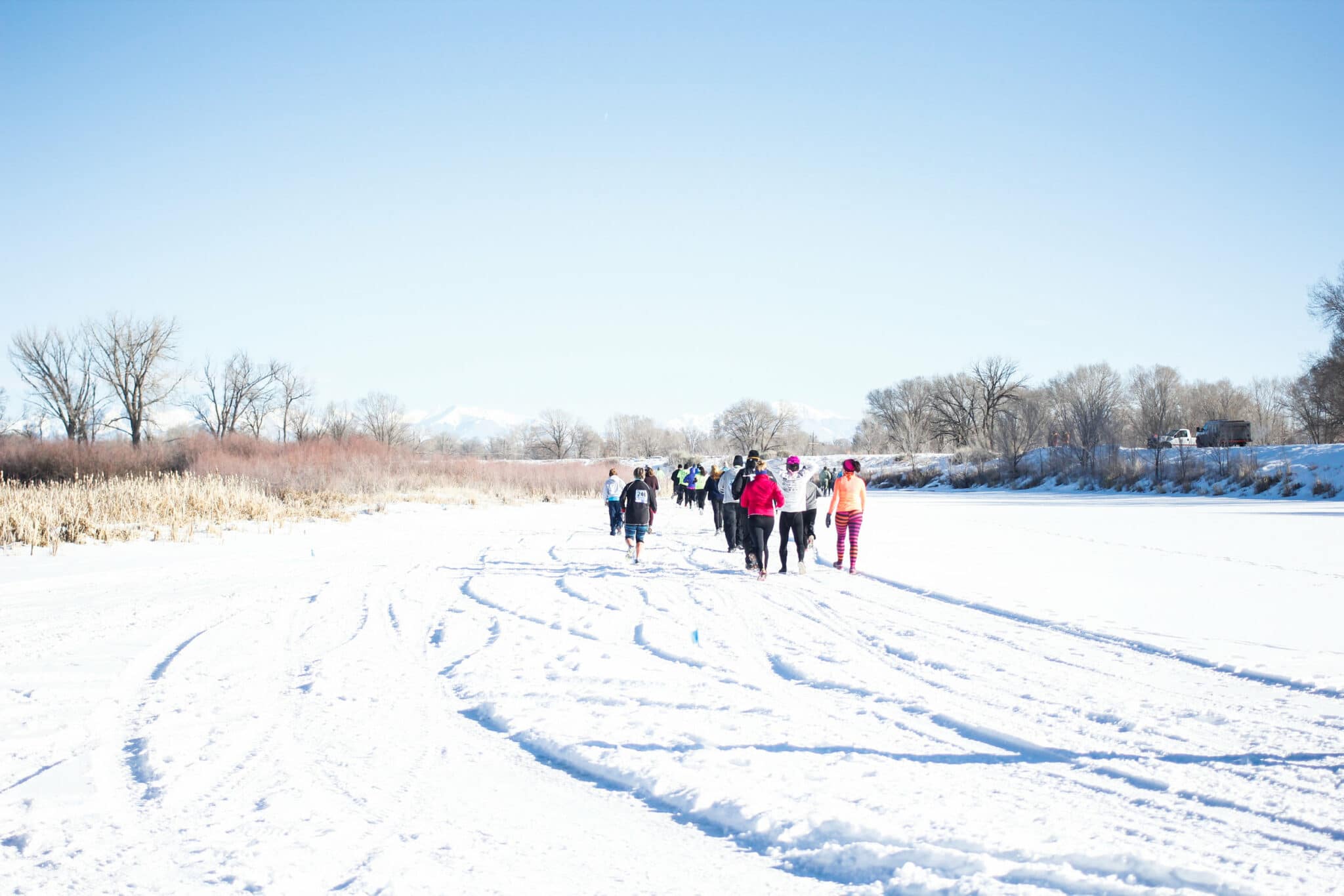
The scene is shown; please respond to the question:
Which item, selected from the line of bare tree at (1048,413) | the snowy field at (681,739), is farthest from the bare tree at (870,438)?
the snowy field at (681,739)

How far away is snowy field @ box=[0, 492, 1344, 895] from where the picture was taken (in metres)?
3.40

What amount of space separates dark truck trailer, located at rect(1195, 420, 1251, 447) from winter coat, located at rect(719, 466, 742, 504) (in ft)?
116

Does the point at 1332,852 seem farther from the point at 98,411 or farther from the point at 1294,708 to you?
the point at 98,411

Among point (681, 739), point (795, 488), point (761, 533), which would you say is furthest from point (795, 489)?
point (681, 739)

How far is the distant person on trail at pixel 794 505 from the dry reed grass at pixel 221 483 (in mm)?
12782

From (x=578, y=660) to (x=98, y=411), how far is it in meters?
56.5

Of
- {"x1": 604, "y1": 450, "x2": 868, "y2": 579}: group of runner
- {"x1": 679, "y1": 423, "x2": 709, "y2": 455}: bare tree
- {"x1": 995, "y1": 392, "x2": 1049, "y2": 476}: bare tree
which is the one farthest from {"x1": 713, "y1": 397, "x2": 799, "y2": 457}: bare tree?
{"x1": 604, "y1": 450, "x2": 868, "y2": 579}: group of runner

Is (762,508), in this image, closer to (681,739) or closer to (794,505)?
(794,505)

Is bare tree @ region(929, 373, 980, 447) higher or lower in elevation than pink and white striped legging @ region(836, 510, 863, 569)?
higher

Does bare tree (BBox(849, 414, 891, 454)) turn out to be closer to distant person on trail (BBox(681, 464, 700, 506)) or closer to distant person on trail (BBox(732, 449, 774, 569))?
distant person on trail (BBox(681, 464, 700, 506))

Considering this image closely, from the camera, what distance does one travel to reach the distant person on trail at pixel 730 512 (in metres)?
15.7

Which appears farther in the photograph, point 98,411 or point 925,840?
point 98,411

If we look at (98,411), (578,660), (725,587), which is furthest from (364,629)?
(98,411)

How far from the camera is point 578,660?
6.94 metres
